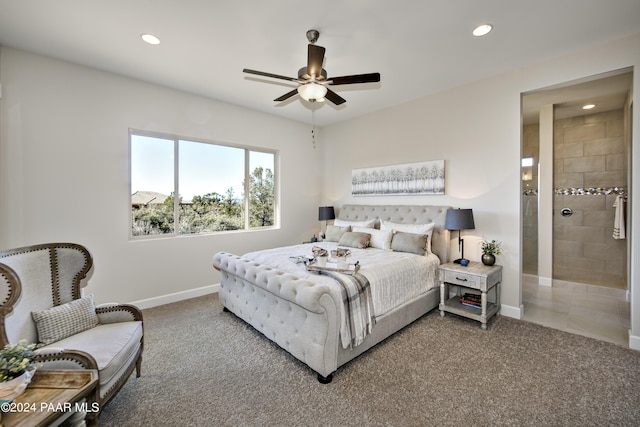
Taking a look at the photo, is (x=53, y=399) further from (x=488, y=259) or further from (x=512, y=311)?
(x=512, y=311)

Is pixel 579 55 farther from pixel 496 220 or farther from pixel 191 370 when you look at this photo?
pixel 191 370

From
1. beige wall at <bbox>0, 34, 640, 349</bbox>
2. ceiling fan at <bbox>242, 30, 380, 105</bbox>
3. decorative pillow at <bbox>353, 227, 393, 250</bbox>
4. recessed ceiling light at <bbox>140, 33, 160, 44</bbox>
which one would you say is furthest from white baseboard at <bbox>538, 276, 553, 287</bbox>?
recessed ceiling light at <bbox>140, 33, 160, 44</bbox>

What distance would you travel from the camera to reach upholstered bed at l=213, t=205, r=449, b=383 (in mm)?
2137

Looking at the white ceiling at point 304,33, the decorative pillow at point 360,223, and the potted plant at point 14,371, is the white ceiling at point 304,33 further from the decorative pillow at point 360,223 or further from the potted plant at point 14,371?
the potted plant at point 14,371

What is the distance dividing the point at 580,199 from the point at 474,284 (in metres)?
3.42

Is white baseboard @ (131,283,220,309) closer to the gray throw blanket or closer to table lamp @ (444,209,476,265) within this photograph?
A: the gray throw blanket

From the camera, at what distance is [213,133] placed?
429cm

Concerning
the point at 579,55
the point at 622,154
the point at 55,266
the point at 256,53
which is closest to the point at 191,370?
the point at 55,266

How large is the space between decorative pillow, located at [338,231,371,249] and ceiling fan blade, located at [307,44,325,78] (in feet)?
7.54

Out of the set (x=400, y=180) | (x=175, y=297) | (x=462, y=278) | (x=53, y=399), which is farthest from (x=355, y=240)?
(x=53, y=399)

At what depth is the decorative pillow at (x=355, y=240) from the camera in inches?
155

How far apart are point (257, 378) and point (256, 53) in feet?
10.6

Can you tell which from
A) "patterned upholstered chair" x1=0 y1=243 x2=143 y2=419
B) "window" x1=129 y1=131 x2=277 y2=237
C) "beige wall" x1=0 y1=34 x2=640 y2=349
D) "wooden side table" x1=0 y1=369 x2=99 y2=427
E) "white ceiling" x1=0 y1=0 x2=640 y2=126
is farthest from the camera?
"window" x1=129 y1=131 x2=277 y2=237

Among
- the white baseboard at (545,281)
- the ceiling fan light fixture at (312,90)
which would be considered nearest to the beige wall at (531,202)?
the white baseboard at (545,281)
